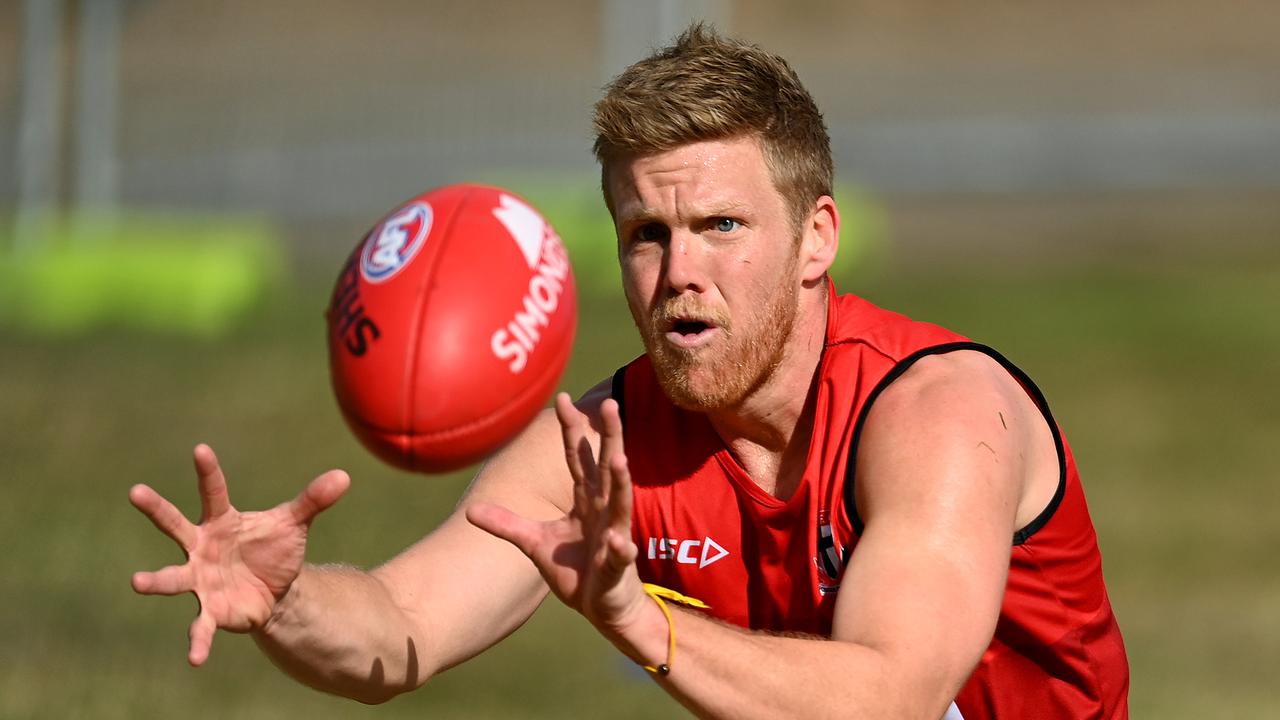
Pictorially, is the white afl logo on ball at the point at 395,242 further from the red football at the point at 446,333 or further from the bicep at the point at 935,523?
the bicep at the point at 935,523

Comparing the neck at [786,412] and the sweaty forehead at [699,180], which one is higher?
the sweaty forehead at [699,180]

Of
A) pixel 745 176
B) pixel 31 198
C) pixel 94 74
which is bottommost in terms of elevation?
pixel 31 198

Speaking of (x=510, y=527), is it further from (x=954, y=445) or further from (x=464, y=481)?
(x=464, y=481)

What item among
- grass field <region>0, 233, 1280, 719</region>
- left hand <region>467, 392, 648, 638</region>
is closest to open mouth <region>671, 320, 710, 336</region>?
left hand <region>467, 392, 648, 638</region>

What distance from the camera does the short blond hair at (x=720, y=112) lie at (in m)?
4.41

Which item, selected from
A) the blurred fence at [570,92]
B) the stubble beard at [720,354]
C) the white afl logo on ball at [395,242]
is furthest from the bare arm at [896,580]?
the blurred fence at [570,92]

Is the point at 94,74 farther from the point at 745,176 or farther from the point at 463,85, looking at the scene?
the point at 745,176

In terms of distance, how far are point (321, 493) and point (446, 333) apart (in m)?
0.66

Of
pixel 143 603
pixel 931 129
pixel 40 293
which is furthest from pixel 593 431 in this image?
pixel 931 129

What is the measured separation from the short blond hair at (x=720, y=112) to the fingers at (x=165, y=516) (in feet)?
4.80

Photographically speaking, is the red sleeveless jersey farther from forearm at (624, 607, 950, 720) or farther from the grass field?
the grass field

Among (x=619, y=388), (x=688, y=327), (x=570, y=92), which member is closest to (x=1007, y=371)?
(x=688, y=327)

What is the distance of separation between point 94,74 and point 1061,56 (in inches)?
1011

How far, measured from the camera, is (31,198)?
620 inches
